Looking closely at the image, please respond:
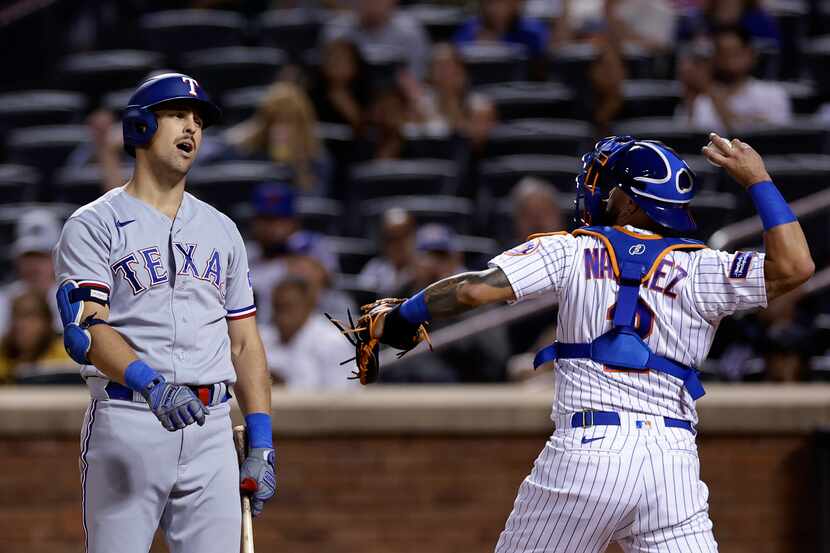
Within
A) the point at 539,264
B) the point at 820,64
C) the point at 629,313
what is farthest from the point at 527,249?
the point at 820,64

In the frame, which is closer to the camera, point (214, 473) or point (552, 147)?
point (214, 473)

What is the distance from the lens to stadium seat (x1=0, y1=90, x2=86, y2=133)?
10133 millimetres

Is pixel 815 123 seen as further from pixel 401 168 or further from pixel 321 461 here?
pixel 321 461

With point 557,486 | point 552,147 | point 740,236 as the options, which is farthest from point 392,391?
point 552,147

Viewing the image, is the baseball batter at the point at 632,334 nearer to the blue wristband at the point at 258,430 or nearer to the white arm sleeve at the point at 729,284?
the white arm sleeve at the point at 729,284

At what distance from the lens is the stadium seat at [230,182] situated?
8703mm

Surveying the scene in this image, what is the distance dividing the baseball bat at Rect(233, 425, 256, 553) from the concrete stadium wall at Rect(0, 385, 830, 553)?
1.98 metres

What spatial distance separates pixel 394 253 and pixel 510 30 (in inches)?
112

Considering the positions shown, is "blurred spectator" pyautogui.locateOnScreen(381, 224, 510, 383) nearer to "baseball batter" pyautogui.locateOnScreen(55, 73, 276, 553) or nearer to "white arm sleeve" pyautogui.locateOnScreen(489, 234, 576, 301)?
"baseball batter" pyautogui.locateOnScreen(55, 73, 276, 553)

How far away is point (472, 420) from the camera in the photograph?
6.01 m

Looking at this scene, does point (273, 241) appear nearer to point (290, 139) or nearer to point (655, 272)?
point (290, 139)

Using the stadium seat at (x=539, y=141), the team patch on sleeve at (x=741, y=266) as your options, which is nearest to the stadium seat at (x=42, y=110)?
the stadium seat at (x=539, y=141)

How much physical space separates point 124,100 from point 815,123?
4634 mm

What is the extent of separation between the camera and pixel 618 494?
3.74 meters
